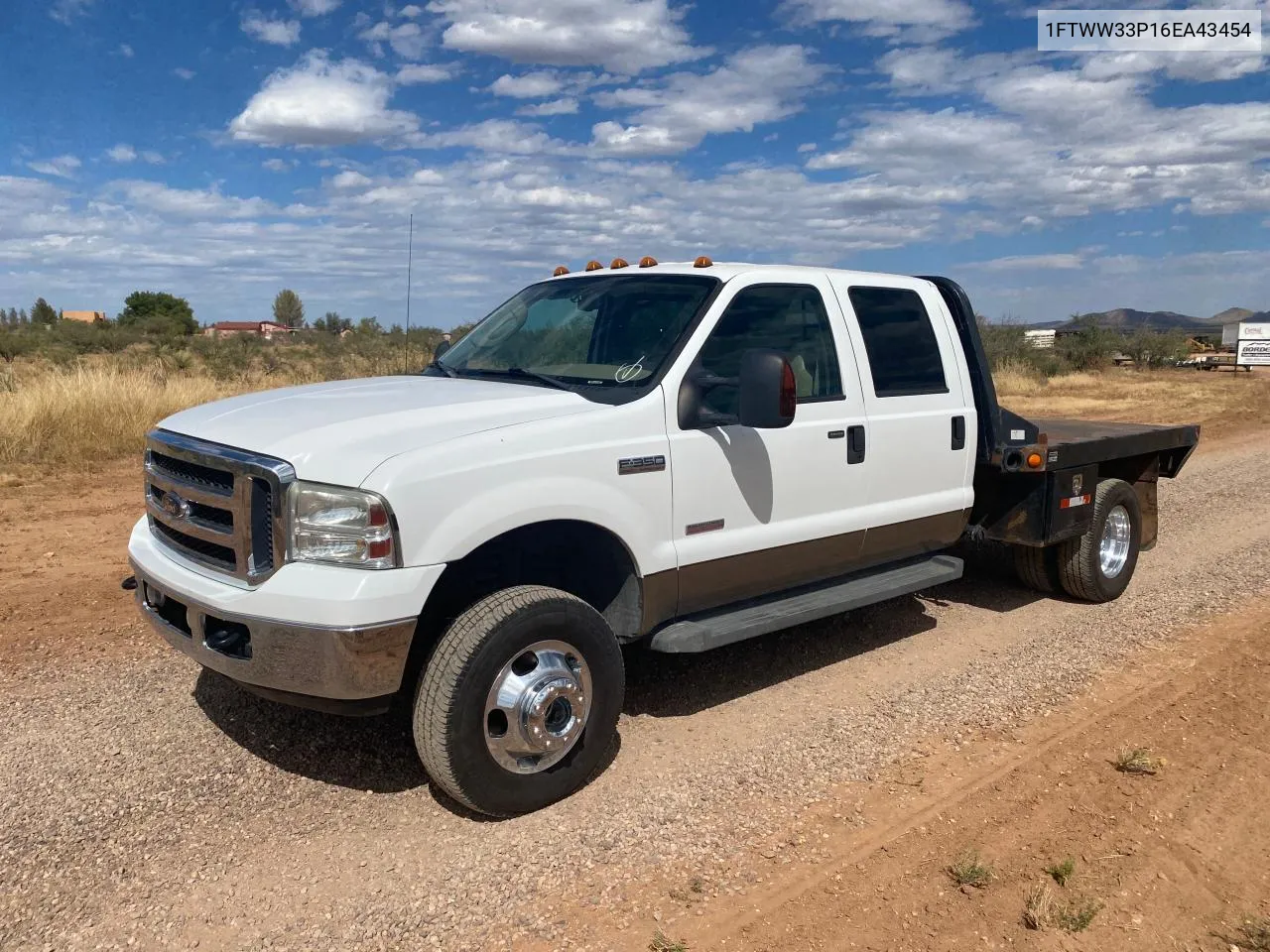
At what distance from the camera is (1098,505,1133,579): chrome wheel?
6.73m

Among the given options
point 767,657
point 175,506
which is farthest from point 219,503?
point 767,657

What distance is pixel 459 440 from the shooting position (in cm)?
352

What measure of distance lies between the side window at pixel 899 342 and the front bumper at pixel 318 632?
2.71 metres

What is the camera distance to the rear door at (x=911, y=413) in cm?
502

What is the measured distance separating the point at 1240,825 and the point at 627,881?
229 cm

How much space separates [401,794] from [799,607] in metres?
1.96

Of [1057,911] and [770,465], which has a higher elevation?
[770,465]

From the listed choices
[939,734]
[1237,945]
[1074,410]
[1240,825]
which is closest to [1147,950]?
[1237,945]

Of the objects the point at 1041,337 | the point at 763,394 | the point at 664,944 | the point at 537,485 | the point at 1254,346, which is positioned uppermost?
the point at 1041,337

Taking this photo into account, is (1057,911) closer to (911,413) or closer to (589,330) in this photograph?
(911,413)

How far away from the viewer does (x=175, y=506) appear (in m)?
3.88

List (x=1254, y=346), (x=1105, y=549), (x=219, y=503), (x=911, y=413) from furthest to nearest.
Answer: (x=1254, y=346), (x=1105, y=549), (x=911, y=413), (x=219, y=503)

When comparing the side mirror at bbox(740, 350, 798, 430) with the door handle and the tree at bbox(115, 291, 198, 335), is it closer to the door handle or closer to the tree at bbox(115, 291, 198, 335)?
the door handle

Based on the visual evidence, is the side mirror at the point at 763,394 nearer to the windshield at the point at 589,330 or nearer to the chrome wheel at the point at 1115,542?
the windshield at the point at 589,330
